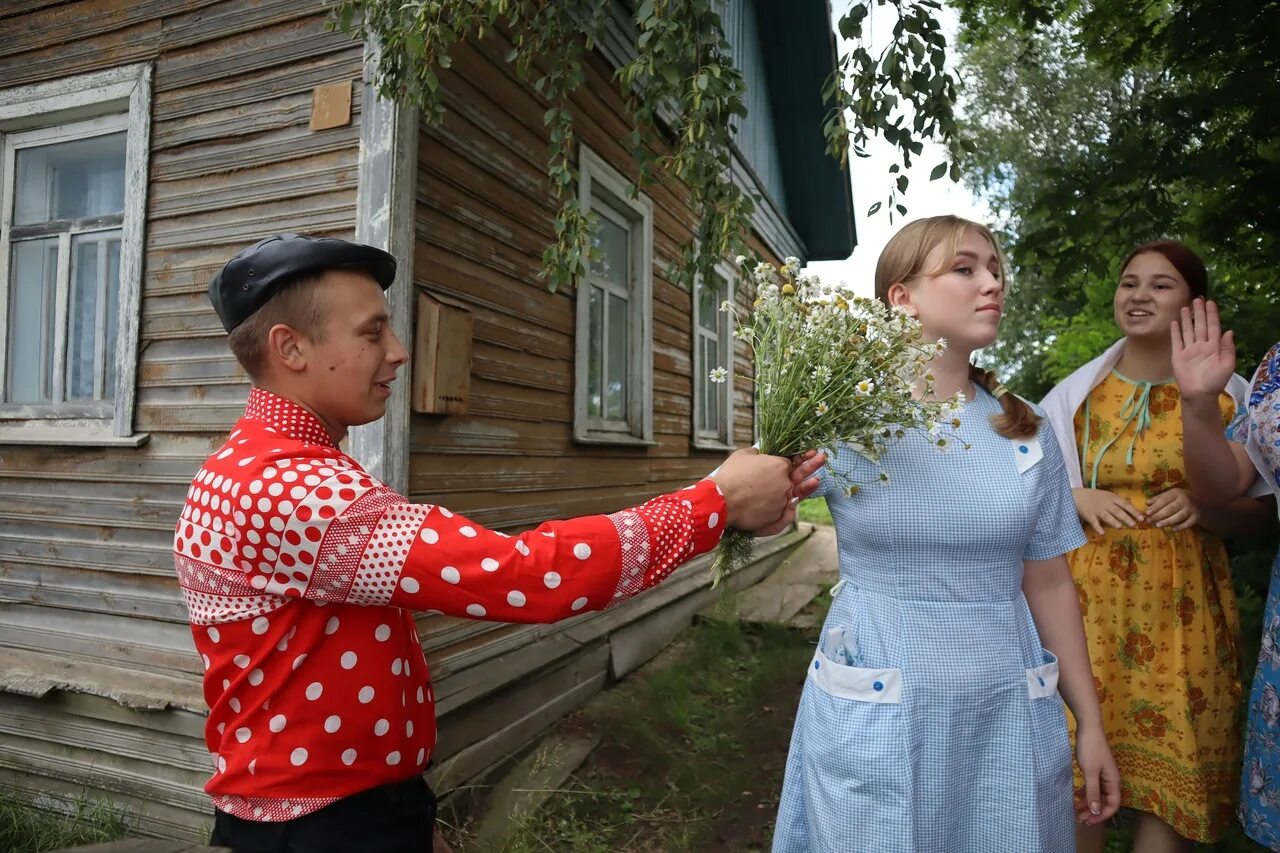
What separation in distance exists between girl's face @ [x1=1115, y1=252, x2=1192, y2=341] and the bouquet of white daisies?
118 centimetres

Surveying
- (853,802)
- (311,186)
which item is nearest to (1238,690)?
(853,802)

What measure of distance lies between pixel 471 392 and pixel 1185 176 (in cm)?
355

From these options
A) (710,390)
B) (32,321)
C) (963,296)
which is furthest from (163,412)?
(710,390)

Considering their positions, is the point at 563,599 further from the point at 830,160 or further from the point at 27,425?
the point at 830,160

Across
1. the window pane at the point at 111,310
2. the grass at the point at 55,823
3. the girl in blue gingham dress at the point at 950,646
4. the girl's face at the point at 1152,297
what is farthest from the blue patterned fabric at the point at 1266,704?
the window pane at the point at 111,310

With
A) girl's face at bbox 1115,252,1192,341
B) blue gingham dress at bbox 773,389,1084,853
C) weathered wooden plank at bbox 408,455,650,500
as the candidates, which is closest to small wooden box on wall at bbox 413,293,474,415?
weathered wooden plank at bbox 408,455,650,500

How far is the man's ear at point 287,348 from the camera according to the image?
52.8 inches

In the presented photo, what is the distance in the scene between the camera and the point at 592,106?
512 cm

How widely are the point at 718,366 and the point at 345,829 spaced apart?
6.99 m

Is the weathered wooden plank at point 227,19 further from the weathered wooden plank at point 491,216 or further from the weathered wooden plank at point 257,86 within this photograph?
the weathered wooden plank at point 491,216

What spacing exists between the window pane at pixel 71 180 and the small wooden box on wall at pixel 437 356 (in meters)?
1.71

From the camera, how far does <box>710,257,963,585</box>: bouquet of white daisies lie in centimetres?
145

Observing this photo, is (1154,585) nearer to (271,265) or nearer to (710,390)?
(271,265)

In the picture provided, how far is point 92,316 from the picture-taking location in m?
4.01
